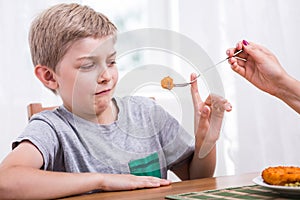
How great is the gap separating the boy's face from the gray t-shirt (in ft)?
0.11

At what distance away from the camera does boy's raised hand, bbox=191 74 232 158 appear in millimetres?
1148

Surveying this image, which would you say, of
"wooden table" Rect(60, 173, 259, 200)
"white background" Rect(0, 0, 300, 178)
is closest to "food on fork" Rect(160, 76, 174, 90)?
"wooden table" Rect(60, 173, 259, 200)

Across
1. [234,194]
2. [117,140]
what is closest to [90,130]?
[117,140]

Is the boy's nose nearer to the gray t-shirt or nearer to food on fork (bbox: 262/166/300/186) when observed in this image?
the gray t-shirt

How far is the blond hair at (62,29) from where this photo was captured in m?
1.23

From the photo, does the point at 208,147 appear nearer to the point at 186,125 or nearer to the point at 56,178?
the point at 186,125

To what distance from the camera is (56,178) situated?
1049mm

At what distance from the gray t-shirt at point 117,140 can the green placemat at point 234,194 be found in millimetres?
169

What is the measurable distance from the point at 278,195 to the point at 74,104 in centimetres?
51

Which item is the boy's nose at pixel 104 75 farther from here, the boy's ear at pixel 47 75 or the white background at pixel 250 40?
the white background at pixel 250 40

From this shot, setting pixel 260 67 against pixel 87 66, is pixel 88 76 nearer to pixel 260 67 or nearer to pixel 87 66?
pixel 87 66

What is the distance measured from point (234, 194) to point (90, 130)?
0.40m

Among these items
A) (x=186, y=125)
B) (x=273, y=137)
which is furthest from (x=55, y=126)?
(x=273, y=137)

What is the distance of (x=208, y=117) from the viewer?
125 cm
